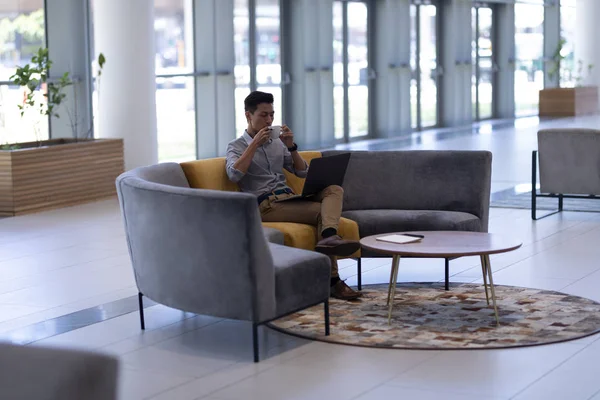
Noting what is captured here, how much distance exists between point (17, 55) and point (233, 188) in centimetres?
647

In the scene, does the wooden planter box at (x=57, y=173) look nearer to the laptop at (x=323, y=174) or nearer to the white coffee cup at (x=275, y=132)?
the white coffee cup at (x=275, y=132)

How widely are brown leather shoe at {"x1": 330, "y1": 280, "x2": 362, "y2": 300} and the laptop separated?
591mm

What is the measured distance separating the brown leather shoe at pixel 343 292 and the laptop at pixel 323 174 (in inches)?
23.3

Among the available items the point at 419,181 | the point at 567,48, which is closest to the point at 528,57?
the point at 567,48

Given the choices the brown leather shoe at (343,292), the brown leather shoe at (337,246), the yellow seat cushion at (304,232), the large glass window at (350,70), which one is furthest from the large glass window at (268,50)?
the brown leather shoe at (337,246)

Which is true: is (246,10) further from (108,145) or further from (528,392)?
(528,392)

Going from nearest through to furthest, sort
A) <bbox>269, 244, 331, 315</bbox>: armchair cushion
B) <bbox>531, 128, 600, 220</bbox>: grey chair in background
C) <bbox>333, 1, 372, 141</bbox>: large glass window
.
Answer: <bbox>269, 244, 331, 315</bbox>: armchair cushion → <bbox>531, 128, 600, 220</bbox>: grey chair in background → <bbox>333, 1, 372, 141</bbox>: large glass window

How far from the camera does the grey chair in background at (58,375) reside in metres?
1.28

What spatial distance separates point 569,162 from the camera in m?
8.75

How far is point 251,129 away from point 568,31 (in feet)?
84.8

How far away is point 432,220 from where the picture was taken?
613 cm

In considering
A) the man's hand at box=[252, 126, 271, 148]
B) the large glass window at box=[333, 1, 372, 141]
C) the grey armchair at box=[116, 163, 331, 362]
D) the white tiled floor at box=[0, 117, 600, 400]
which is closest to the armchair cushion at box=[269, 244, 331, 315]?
the grey armchair at box=[116, 163, 331, 362]

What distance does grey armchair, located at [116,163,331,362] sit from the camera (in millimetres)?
4445

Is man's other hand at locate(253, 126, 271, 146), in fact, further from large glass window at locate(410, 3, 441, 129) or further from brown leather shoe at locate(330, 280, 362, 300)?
large glass window at locate(410, 3, 441, 129)
